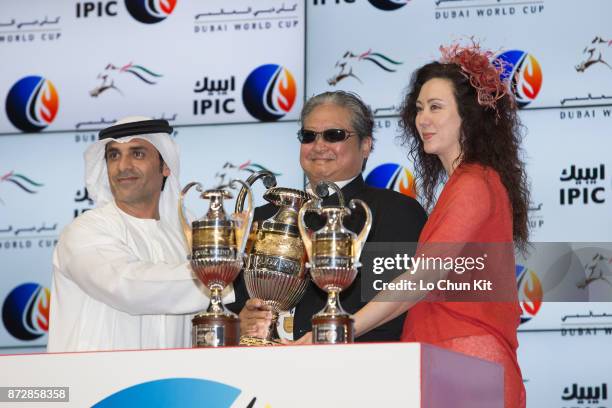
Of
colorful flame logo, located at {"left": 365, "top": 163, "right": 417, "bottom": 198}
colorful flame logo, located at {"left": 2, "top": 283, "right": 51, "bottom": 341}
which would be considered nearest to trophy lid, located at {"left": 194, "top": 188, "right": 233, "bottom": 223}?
colorful flame logo, located at {"left": 365, "top": 163, "right": 417, "bottom": 198}

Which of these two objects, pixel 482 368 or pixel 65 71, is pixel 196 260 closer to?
pixel 482 368

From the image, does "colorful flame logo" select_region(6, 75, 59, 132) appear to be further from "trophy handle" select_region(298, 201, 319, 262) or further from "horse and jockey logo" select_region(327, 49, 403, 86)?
"trophy handle" select_region(298, 201, 319, 262)

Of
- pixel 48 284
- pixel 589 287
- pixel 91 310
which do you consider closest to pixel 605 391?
pixel 589 287

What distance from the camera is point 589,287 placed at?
5.33 m

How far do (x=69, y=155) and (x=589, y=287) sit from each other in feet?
8.68

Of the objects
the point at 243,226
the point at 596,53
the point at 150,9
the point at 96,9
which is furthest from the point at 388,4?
the point at 243,226

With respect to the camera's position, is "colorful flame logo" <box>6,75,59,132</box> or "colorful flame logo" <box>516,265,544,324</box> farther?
"colorful flame logo" <box>6,75,59,132</box>

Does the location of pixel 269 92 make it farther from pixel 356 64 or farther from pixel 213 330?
pixel 213 330

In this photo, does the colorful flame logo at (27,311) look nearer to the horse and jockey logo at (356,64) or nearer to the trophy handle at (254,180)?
the horse and jockey logo at (356,64)

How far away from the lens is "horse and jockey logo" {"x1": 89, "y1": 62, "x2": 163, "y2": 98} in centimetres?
586

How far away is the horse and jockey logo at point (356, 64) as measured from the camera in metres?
5.60

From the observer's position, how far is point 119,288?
13.2 feet

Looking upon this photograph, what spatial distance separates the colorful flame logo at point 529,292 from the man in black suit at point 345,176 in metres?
1.52

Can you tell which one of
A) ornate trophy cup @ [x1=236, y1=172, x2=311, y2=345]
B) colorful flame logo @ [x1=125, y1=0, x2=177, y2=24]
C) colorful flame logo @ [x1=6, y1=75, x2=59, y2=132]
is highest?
colorful flame logo @ [x1=125, y1=0, x2=177, y2=24]
